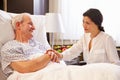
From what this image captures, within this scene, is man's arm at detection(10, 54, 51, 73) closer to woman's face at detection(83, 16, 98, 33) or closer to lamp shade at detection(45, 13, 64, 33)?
woman's face at detection(83, 16, 98, 33)

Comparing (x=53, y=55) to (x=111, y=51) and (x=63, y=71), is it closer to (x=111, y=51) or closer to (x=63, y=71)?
(x=63, y=71)

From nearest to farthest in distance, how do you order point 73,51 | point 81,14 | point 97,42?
point 97,42 < point 73,51 < point 81,14

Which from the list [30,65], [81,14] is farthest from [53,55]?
[81,14]

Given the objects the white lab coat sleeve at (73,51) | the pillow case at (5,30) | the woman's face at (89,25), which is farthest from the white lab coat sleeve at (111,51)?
the pillow case at (5,30)

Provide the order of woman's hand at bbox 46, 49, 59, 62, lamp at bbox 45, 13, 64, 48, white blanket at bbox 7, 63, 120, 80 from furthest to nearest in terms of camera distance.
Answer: lamp at bbox 45, 13, 64, 48 < woman's hand at bbox 46, 49, 59, 62 < white blanket at bbox 7, 63, 120, 80

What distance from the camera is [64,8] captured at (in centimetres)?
337

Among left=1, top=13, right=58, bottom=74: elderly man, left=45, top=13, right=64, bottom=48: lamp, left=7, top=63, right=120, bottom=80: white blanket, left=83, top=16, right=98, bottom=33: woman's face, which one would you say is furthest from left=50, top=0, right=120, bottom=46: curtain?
left=7, top=63, right=120, bottom=80: white blanket

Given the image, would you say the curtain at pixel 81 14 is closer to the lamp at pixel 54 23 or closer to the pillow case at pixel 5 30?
the lamp at pixel 54 23

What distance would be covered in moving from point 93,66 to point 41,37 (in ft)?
2.69

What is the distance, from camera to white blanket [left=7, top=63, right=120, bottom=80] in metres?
1.52

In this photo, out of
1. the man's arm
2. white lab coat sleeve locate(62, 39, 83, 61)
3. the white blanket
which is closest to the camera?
the white blanket

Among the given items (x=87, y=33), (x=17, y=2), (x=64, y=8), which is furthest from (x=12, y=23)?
(x=64, y=8)

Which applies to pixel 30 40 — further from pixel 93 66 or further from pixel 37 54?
pixel 93 66

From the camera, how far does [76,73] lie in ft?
5.31
